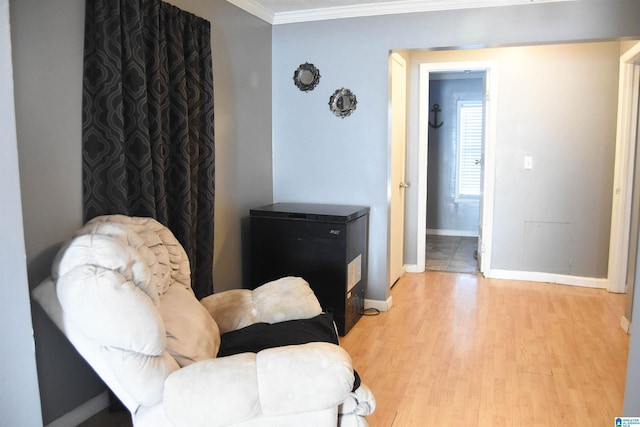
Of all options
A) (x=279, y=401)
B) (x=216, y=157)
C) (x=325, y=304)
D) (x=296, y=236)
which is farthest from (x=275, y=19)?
(x=279, y=401)

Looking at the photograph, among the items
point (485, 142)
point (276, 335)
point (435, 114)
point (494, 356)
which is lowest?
point (494, 356)

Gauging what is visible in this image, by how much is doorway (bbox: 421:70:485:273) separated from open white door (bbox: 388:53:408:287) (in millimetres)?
2138

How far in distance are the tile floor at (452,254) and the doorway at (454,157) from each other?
16 mm

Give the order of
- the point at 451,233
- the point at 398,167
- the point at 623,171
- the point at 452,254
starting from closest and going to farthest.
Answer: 1. the point at 623,171
2. the point at 398,167
3. the point at 452,254
4. the point at 451,233

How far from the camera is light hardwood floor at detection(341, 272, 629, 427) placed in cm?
251

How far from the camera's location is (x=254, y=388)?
162 centimetres

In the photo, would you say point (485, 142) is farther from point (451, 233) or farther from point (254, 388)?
point (254, 388)

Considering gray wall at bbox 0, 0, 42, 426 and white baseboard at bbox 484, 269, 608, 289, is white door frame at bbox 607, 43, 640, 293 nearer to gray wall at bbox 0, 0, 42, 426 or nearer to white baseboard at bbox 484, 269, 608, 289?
white baseboard at bbox 484, 269, 608, 289

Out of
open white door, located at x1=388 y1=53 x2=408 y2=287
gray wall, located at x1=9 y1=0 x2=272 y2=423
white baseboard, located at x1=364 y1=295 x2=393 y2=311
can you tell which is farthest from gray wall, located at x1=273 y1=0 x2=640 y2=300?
gray wall, located at x1=9 y1=0 x2=272 y2=423

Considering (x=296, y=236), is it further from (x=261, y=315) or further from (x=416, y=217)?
(x=416, y=217)

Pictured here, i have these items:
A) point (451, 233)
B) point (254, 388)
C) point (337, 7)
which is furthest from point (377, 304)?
point (451, 233)

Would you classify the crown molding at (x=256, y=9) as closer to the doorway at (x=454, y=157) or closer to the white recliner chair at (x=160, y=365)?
the white recliner chair at (x=160, y=365)

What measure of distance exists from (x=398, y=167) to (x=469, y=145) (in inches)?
121

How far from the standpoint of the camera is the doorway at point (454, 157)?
7.18 metres
